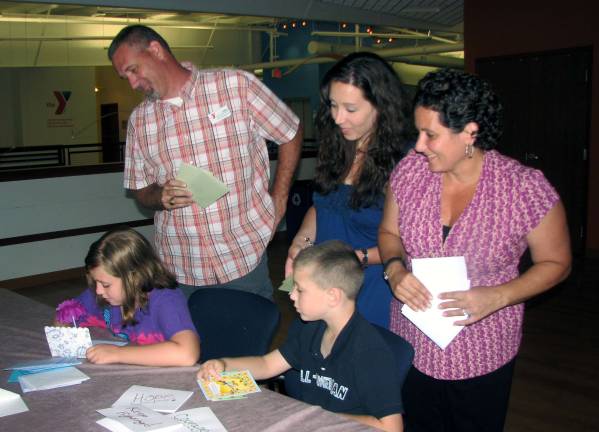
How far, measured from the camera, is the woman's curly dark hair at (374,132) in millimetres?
2094

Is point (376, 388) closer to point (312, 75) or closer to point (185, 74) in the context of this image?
point (185, 74)

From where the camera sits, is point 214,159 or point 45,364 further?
point 214,159

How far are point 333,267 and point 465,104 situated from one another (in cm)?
57

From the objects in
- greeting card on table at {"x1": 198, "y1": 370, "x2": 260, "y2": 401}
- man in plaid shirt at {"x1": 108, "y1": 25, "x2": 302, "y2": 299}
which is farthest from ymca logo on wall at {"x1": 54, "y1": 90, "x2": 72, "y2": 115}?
greeting card on table at {"x1": 198, "y1": 370, "x2": 260, "y2": 401}

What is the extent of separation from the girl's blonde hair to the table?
0.32 meters

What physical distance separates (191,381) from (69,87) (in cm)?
1245

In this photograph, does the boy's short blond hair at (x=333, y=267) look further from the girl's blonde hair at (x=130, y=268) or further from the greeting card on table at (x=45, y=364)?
the greeting card on table at (x=45, y=364)

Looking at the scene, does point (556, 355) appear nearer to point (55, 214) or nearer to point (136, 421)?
point (136, 421)

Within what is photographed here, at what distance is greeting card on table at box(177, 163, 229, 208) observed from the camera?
239cm

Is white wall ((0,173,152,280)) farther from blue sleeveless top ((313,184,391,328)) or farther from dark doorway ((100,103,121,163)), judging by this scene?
dark doorway ((100,103,121,163))

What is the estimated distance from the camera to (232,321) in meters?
2.26

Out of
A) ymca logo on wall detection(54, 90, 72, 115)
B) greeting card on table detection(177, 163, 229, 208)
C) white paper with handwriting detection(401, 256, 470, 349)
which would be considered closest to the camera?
white paper with handwriting detection(401, 256, 470, 349)

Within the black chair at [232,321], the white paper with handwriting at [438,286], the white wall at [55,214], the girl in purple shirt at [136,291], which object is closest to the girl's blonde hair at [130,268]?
the girl in purple shirt at [136,291]

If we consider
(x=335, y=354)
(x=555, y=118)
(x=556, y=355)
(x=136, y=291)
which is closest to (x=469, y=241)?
(x=335, y=354)
